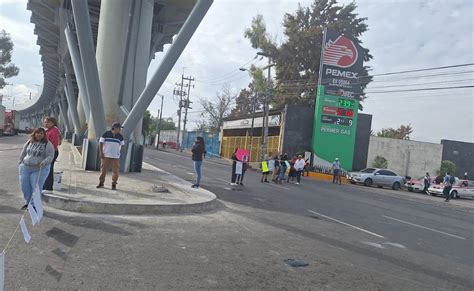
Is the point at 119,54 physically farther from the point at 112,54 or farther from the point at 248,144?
the point at 248,144

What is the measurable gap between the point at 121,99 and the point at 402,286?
40.9 ft

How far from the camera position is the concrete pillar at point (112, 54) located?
15.9 meters

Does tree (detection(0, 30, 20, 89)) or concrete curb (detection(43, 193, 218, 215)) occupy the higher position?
tree (detection(0, 30, 20, 89))

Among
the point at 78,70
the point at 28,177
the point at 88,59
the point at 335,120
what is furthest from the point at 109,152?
the point at 335,120

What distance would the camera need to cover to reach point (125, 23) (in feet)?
53.1

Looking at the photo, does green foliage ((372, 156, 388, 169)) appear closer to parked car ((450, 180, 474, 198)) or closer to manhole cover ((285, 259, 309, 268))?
parked car ((450, 180, 474, 198))

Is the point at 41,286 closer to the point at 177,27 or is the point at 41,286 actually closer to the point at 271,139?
the point at 177,27

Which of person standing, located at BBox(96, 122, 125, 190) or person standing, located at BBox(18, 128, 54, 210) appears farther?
person standing, located at BBox(96, 122, 125, 190)

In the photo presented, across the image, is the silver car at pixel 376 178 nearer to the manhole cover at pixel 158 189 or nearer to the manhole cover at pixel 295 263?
the manhole cover at pixel 158 189

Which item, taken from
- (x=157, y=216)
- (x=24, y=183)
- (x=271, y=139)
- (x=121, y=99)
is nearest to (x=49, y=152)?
(x=24, y=183)

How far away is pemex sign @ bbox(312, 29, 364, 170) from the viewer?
39.6 m

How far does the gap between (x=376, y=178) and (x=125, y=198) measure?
2843cm

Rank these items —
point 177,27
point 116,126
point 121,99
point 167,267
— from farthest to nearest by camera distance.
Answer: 1. point 177,27
2. point 121,99
3. point 116,126
4. point 167,267

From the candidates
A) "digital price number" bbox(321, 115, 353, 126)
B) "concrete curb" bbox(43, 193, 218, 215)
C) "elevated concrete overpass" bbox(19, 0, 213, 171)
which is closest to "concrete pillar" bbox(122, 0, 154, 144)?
"elevated concrete overpass" bbox(19, 0, 213, 171)
